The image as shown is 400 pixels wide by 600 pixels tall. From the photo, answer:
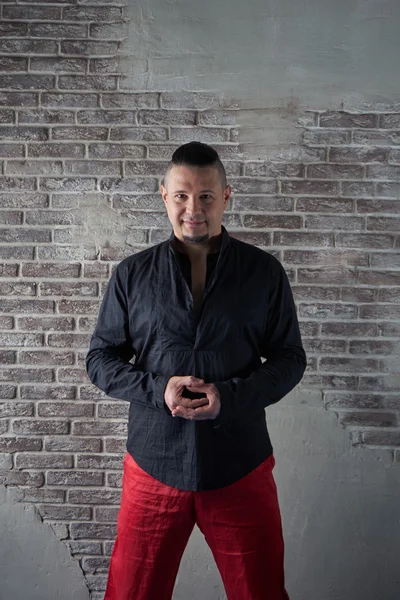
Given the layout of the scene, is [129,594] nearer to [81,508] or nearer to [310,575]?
[81,508]

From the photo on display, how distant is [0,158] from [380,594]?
8.48 ft

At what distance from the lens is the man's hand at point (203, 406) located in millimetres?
1659

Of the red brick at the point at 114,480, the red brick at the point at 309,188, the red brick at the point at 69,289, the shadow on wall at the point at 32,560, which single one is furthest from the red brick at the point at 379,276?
the shadow on wall at the point at 32,560

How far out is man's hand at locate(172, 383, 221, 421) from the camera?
166 cm

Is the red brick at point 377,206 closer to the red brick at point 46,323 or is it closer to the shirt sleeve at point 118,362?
the shirt sleeve at point 118,362

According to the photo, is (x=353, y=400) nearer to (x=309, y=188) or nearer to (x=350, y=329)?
(x=350, y=329)

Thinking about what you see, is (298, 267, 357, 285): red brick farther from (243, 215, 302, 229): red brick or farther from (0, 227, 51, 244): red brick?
(0, 227, 51, 244): red brick

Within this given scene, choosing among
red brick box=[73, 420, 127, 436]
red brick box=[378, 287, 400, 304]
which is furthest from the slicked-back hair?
red brick box=[73, 420, 127, 436]

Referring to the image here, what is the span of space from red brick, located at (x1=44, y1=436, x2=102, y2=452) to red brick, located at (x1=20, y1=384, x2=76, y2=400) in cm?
18

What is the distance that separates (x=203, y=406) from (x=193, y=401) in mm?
34

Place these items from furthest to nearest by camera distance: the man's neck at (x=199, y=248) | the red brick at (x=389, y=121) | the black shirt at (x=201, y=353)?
the red brick at (x=389, y=121)
the man's neck at (x=199, y=248)
the black shirt at (x=201, y=353)

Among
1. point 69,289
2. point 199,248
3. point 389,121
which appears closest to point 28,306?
point 69,289

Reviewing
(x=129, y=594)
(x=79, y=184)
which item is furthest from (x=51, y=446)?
(x=79, y=184)

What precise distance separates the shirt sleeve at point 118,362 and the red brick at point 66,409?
612 millimetres
